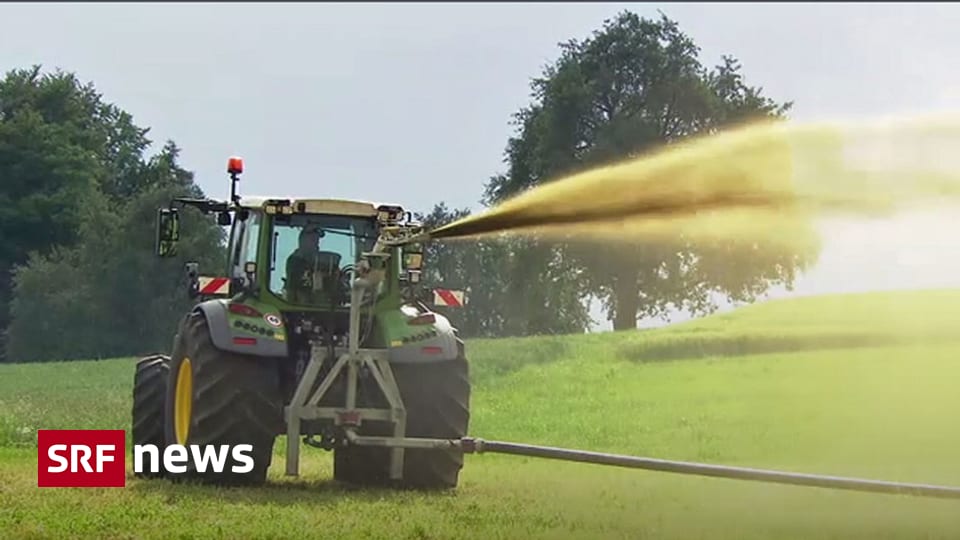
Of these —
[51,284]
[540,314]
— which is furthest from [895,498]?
[540,314]

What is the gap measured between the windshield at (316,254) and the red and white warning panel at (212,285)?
22.3 inches

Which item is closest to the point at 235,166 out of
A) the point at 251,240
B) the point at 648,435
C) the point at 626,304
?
the point at 251,240

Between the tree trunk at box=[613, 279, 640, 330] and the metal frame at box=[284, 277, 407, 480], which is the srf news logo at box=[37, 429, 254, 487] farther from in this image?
the tree trunk at box=[613, 279, 640, 330]

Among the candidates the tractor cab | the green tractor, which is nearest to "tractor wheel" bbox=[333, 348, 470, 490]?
the green tractor

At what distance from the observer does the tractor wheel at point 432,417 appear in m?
11.7

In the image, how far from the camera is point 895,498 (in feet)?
37.1

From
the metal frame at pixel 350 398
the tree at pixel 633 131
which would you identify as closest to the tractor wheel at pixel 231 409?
the metal frame at pixel 350 398

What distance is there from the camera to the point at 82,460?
41.0 ft

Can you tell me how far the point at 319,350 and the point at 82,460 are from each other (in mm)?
2502

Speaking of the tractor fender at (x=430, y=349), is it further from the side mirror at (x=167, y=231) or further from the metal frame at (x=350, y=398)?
the side mirror at (x=167, y=231)

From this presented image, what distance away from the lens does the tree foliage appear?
2167 cm

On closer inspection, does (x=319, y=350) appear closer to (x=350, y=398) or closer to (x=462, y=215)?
(x=350, y=398)

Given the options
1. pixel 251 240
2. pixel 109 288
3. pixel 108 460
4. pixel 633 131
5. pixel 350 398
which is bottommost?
pixel 108 460

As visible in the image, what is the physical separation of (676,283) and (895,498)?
77.0ft
